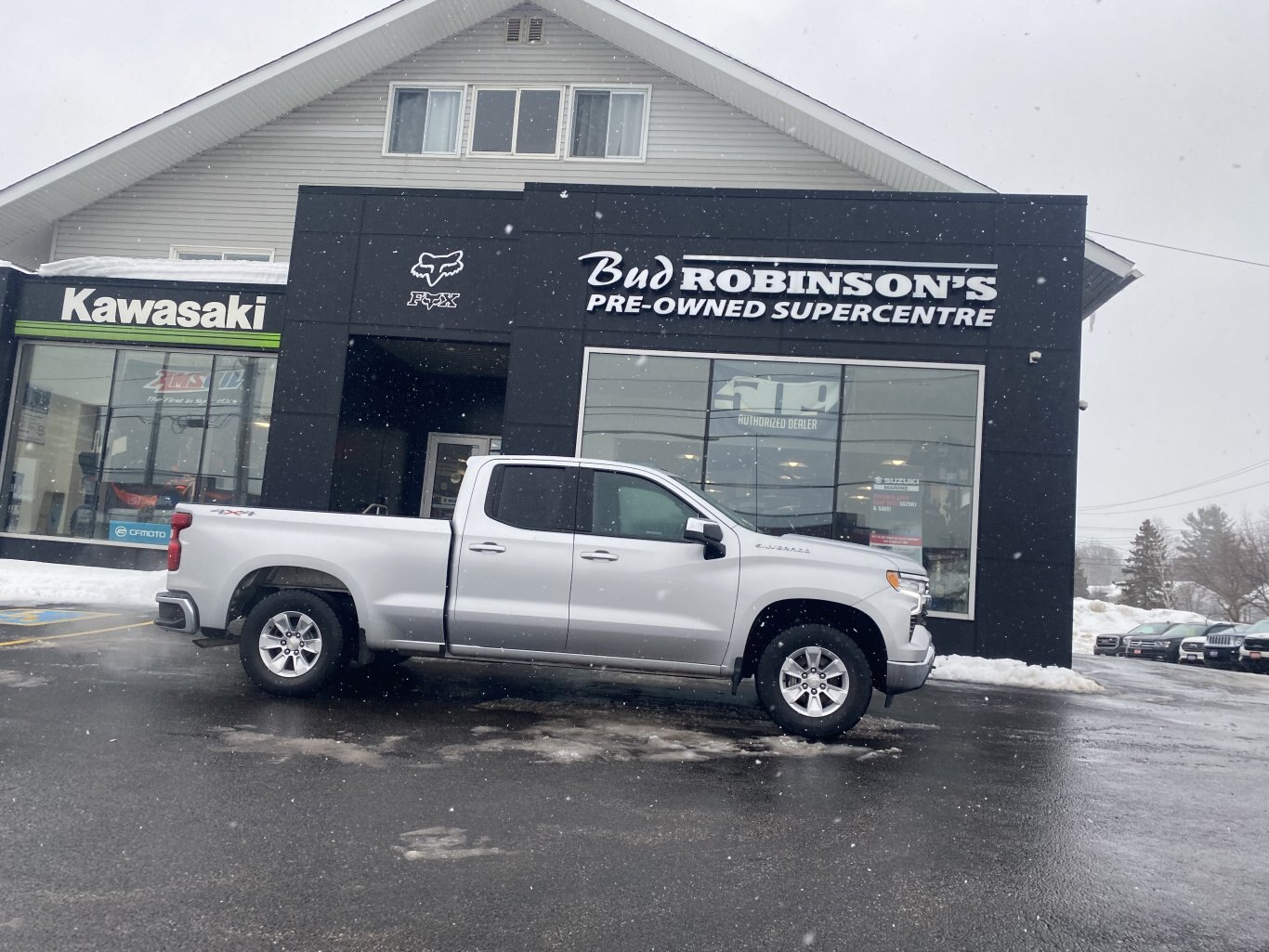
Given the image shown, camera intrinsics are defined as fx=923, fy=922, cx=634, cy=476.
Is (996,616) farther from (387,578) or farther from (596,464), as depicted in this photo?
(387,578)

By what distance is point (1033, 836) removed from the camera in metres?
4.64

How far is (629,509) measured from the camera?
7.05 metres

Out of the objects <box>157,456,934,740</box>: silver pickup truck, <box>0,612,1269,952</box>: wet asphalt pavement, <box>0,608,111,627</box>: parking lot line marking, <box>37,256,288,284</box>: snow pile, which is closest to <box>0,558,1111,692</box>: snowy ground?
<box>0,608,111,627</box>: parking lot line marking

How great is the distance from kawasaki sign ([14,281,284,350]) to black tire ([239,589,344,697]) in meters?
9.49

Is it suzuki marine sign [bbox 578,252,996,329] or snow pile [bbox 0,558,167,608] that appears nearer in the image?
suzuki marine sign [bbox 578,252,996,329]

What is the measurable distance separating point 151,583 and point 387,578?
8911 mm

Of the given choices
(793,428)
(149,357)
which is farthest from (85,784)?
(149,357)

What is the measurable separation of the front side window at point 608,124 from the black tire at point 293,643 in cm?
1252

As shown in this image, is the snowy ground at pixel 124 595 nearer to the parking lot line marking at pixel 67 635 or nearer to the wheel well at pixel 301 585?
the parking lot line marking at pixel 67 635

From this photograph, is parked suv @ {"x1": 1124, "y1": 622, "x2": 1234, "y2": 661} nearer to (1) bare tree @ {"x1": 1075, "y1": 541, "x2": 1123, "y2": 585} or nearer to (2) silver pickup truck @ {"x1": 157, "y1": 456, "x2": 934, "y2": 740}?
(2) silver pickup truck @ {"x1": 157, "y1": 456, "x2": 934, "y2": 740}

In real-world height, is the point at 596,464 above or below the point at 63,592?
above

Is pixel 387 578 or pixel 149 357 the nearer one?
pixel 387 578

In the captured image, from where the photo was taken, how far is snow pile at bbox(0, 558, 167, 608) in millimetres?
13258

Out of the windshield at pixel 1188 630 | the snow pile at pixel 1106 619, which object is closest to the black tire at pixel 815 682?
the windshield at pixel 1188 630
